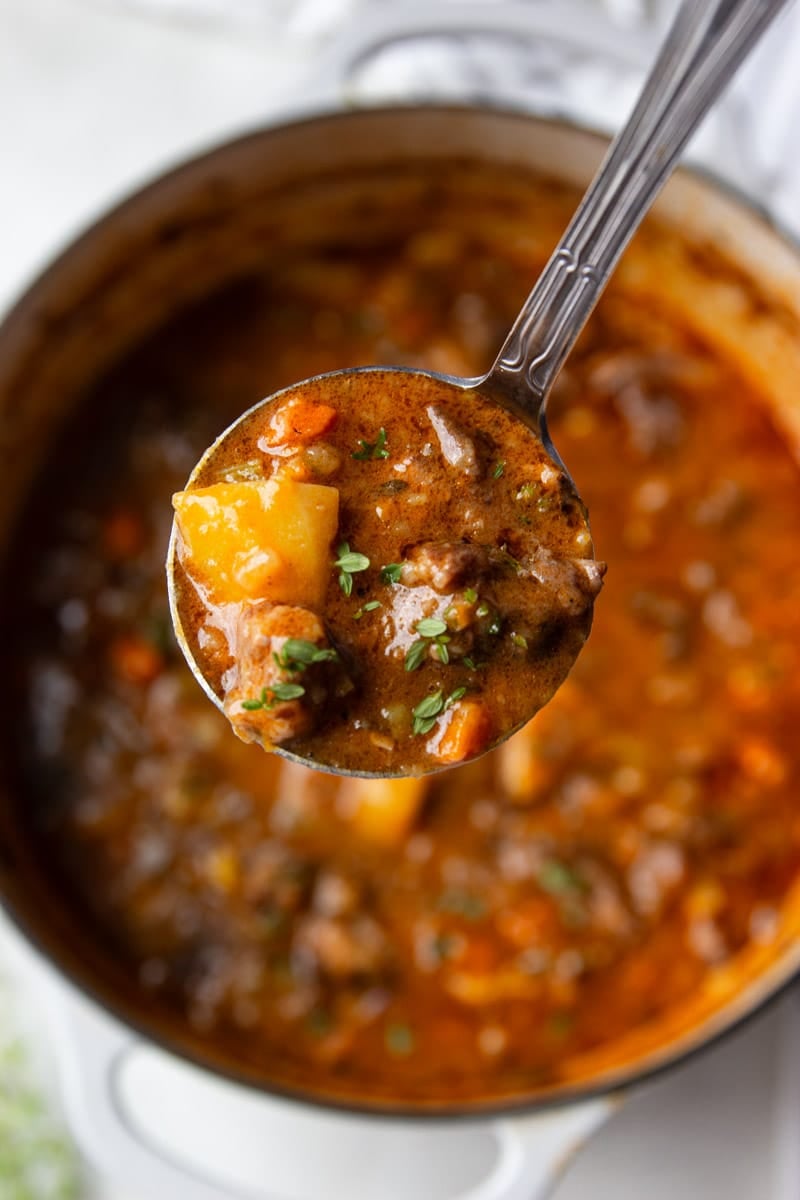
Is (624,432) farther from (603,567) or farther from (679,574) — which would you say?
(603,567)

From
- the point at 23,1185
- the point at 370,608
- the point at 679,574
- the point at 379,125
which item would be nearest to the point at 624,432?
the point at 679,574

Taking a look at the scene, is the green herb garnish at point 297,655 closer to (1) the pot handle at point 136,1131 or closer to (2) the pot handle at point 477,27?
(1) the pot handle at point 136,1131

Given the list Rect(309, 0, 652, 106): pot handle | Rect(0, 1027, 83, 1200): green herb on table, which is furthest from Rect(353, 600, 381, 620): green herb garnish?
Rect(0, 1027, 83, 1200): green herb on table

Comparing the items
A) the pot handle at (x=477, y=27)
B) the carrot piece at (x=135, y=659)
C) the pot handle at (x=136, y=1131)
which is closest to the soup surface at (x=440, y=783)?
the carrot piece at (x=135, y=659)

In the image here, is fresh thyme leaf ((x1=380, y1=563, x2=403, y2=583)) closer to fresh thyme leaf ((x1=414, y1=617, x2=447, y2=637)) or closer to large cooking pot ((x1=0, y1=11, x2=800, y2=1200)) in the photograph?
fresh thyme leaf ((x1=414, y1=617, x2=447, y2=637))

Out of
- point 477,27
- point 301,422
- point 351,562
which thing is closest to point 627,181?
point 301,422

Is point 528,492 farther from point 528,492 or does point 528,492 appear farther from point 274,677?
point 274,677
